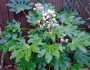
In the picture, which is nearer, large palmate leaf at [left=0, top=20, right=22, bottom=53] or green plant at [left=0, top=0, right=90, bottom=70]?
green plant at [left=0, top=0, right=90, bottom=70]

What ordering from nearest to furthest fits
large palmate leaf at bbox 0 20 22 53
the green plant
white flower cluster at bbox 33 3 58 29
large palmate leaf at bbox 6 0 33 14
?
the green plant → white flower cluster at bbox 33 3 58 29 → large palmate leaf at bbox 0 20 22 53 → large palmate leaf at bbox 6 0 33 14

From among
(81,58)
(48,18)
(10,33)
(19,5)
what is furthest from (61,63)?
(19,5)

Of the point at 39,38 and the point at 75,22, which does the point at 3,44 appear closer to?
the point at 39,38

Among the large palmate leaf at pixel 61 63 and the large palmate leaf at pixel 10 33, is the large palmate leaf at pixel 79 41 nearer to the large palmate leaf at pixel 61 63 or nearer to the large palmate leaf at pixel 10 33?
the large palmate leaf at pixel 61 63

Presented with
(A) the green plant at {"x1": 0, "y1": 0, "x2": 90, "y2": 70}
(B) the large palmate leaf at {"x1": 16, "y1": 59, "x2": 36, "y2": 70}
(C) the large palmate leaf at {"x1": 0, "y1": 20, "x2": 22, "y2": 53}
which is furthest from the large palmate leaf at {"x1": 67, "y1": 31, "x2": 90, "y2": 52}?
(C) the large palmate leaf at {"x1": 0, "y1": 20, "x2": 22, "y2": 53}

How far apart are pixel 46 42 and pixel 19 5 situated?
621 mm

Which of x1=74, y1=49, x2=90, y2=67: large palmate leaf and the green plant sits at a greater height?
the green plant

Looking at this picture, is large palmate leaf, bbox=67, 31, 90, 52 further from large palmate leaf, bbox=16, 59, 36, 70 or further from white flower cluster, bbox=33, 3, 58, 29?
large palmate leaf, bbox=16, 59, 36, 70

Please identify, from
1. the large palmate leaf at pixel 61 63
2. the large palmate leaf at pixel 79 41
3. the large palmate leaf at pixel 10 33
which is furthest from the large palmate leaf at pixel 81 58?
the large palmate leaf at pixel 10 33

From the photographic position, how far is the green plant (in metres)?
1.61

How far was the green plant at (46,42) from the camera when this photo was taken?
161cm

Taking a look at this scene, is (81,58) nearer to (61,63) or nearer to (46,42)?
(61,63)

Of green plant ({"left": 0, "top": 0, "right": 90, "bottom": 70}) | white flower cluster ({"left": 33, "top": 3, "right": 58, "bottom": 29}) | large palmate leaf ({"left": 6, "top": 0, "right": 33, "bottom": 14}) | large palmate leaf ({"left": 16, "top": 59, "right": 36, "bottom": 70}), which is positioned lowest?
large palmate leaf ({"left": 16, "top": 59, "right": 36, "bottom": 70})

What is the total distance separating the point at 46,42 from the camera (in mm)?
1850
